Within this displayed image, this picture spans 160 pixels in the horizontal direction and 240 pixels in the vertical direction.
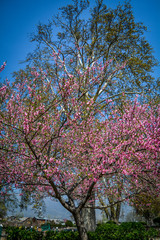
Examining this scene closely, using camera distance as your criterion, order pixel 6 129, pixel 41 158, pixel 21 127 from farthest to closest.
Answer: pixel 6 129 < pixel 41 158 < pixel 21 127

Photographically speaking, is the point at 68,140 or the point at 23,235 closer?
the point at 68,140

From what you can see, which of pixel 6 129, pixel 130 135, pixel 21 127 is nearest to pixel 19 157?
pixel 6 129

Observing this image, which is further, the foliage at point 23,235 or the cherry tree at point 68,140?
the foliage at point 23,235

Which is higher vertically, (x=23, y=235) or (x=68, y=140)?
(x=68, y=140)

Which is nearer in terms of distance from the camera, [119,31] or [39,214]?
[39,214]

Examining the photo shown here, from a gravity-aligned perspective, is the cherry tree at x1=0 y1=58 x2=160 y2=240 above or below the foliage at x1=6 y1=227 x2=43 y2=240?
above

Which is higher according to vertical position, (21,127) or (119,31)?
(119,31)

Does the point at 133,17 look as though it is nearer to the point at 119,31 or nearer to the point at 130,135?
the point at 119,31

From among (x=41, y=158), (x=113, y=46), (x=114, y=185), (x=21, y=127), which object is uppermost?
(x=113, y=46)

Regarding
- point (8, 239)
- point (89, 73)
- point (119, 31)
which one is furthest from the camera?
point (119, 31)

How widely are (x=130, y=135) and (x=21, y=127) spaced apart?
335cm

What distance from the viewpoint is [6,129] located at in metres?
6.29

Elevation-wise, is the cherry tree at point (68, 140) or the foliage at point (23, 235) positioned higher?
the cherry tree at point (68, 140)

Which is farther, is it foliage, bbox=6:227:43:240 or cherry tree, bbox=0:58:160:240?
foliage, bbox=6:227:43:240
